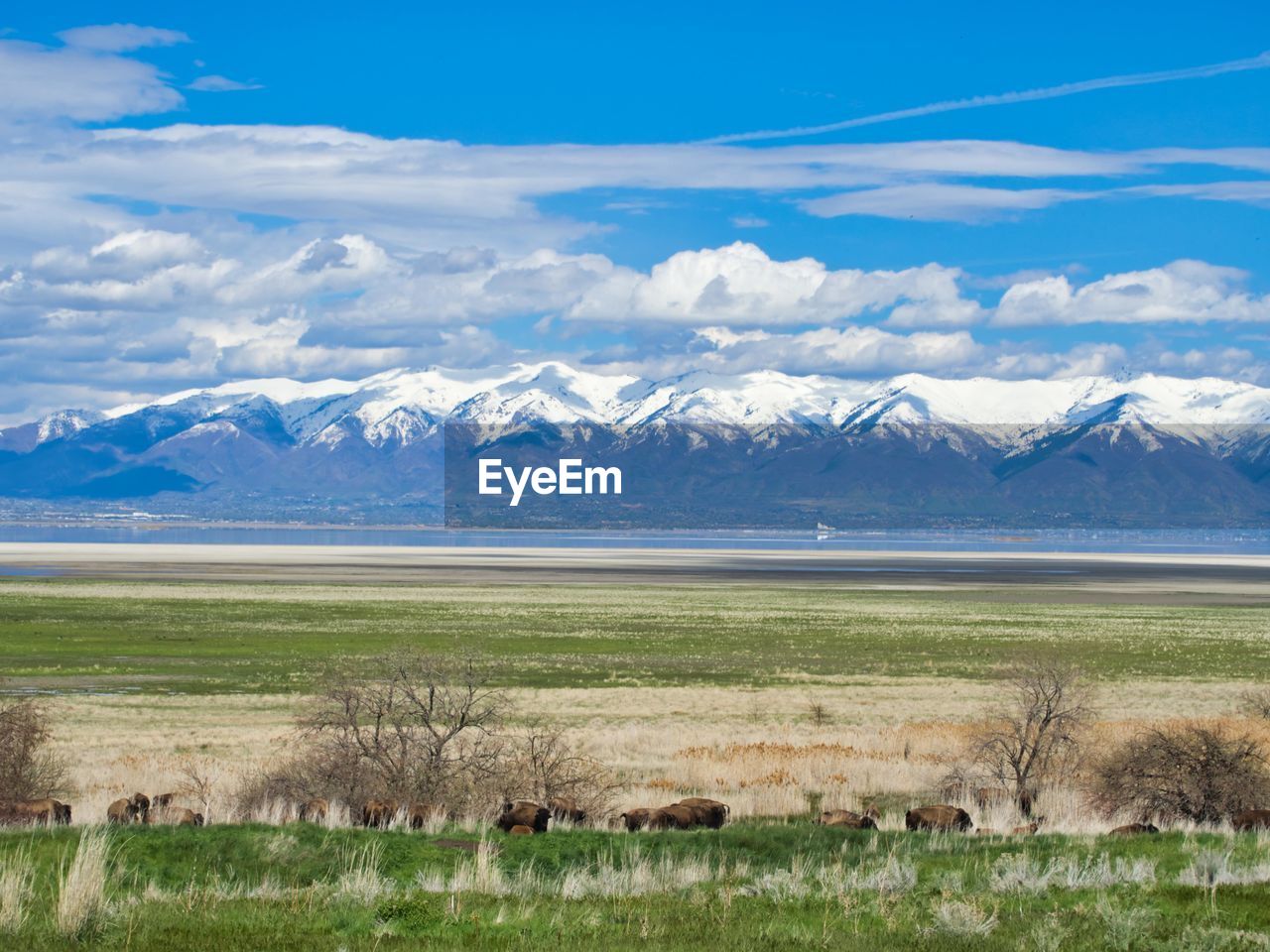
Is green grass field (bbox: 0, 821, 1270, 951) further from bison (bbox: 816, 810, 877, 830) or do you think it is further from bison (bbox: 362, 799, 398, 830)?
bison (bbox: 362, 799, 398, 830)

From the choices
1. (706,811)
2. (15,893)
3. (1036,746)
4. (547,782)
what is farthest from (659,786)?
(15,893)

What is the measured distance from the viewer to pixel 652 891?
45.1ft

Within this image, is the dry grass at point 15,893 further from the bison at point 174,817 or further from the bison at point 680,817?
the bison at point 680,817

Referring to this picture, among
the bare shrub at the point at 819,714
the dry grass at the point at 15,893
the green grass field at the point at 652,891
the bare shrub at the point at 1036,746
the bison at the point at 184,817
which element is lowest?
the bare shrub at the point at 819,714

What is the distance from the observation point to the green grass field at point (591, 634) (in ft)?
171

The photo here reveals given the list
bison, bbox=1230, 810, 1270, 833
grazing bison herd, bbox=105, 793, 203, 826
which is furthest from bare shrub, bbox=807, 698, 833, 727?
grazing bison herd, bbox=105, 793, 203, 826

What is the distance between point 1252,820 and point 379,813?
12044 millimetres

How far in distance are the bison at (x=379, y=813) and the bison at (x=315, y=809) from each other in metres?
0.59

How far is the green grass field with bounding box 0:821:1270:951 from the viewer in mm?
11141

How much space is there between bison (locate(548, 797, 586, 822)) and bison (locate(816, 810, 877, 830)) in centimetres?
345

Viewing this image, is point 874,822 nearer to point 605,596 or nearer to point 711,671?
point 711,671

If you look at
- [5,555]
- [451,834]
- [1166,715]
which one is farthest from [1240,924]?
[5,555]

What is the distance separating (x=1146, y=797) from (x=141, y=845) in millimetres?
14998

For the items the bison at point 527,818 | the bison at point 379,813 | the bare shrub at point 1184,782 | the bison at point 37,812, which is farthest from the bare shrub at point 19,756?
the bare shrub at point 1184,782
